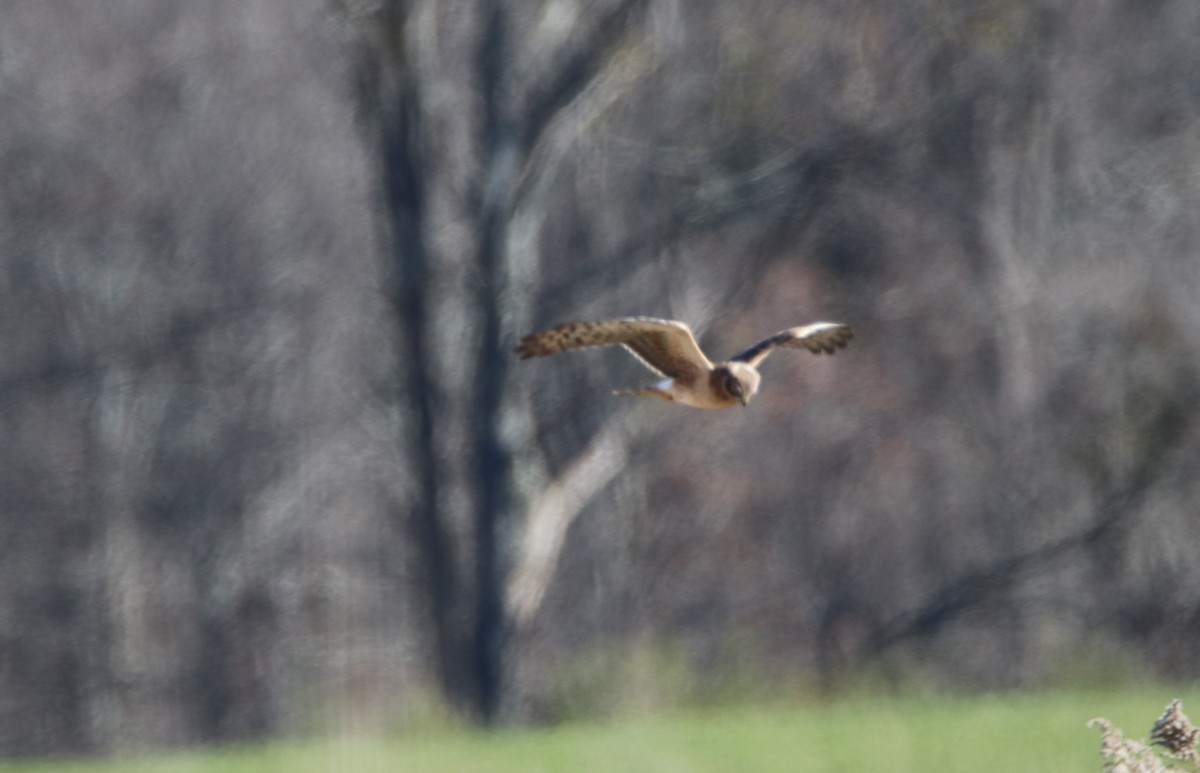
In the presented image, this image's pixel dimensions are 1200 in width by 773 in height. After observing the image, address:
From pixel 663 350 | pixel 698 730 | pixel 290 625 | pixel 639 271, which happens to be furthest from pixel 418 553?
pixel 663 350

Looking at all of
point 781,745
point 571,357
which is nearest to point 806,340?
point 781,745

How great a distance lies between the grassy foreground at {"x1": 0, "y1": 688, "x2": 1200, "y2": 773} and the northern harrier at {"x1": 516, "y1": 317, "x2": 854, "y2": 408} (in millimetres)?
1865

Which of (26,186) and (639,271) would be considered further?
(26,186)

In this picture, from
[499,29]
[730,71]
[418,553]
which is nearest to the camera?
[499,29]

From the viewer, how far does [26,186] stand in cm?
2095

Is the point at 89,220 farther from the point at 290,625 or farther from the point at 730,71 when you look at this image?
the point at 730,71

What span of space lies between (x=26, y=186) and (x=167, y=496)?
10.00ft

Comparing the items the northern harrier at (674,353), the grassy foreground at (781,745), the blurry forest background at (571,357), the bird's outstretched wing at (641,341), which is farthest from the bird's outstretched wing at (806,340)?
the blurry forest background at (571,357)

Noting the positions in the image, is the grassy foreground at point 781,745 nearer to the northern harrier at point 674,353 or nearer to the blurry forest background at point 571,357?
the northern harrier at point 674,353

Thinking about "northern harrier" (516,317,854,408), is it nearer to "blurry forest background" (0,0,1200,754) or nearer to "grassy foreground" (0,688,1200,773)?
"grassy foreground" (0,688,1200,773)

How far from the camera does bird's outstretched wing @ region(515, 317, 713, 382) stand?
22.6 ft

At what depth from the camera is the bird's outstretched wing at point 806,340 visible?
734cm

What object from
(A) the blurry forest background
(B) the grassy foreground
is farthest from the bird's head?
(A) the blurry forest background

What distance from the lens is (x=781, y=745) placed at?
32.6 feet
